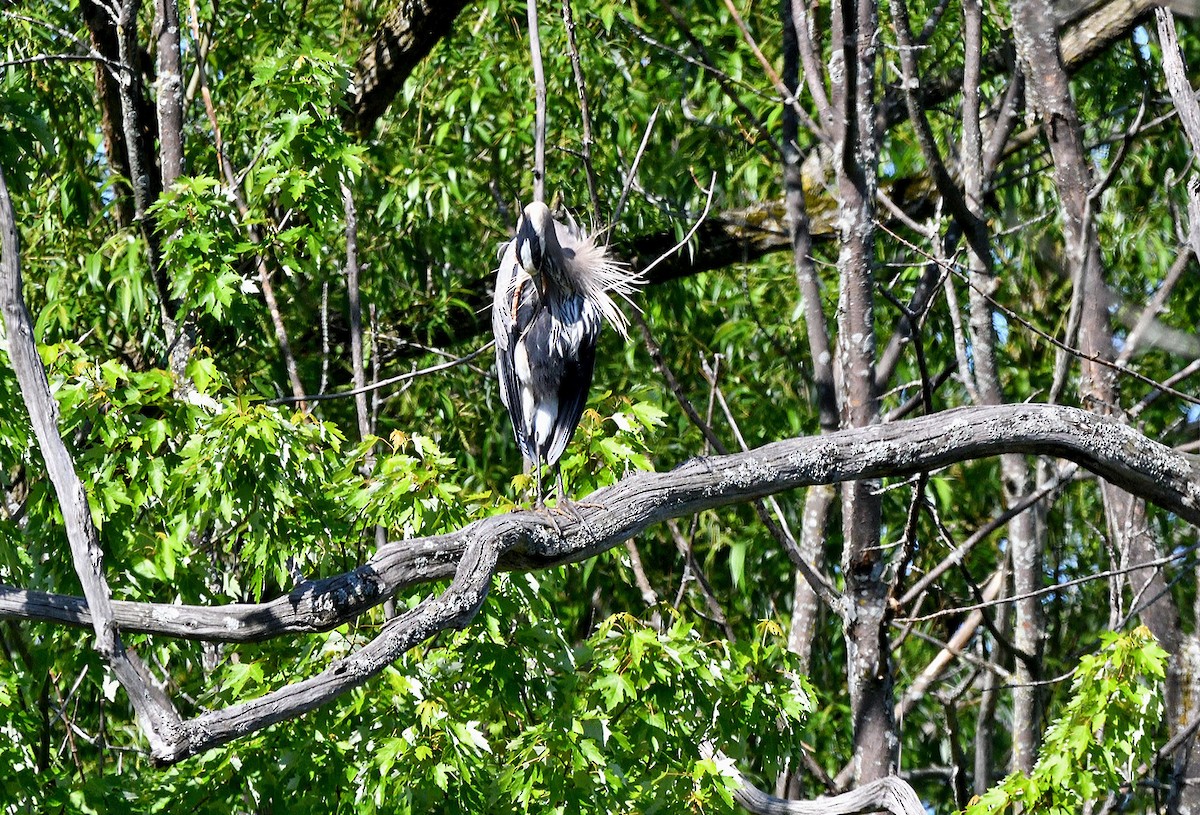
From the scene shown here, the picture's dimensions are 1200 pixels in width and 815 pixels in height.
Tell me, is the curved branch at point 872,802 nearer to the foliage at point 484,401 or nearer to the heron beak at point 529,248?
the foliage at point 484,401

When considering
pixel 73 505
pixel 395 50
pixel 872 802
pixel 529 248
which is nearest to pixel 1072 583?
pixel 872 802

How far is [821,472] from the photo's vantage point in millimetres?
2982

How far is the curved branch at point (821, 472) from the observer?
8.66 feet

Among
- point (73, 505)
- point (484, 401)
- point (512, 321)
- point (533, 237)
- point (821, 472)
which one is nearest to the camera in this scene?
point (73, 505)

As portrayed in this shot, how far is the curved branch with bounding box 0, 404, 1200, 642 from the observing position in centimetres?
264

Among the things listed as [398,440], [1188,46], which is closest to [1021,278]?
[1188,46]

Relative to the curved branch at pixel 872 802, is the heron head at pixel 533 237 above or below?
above

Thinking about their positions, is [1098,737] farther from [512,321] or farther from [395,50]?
[395,50]

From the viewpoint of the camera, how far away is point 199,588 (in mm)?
3750

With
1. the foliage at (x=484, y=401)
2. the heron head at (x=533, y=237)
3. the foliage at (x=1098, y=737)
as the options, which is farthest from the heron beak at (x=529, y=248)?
the foliage at (x=1098, y=737)

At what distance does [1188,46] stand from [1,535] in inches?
193

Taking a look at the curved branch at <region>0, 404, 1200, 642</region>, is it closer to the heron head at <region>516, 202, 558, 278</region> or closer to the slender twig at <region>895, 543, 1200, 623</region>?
the slender twig at <region>895, 543, 1200, 623</region>

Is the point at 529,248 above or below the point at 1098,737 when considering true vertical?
above

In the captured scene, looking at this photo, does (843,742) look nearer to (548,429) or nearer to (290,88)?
(548,429)
